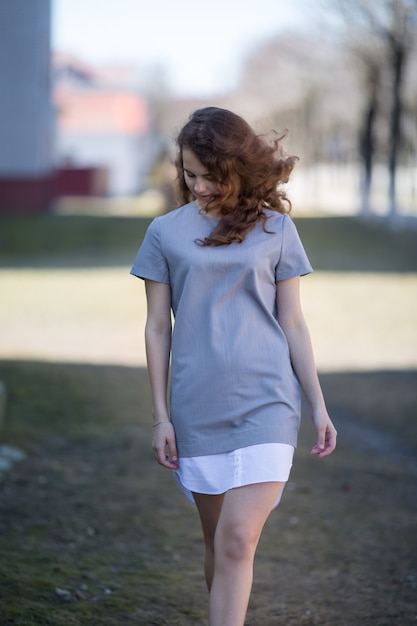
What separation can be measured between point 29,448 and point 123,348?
489 centimetres

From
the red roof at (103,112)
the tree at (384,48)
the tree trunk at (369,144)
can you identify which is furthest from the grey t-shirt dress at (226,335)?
the red roof at (103,112)

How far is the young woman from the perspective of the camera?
277 centimetres

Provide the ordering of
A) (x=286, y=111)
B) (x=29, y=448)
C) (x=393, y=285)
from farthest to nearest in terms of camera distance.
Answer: (x=286, y=111)
(x=393, y=285)
(x=29, y=448)

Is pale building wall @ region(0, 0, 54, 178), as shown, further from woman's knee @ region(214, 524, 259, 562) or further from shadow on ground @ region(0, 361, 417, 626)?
woman's knee @ region(214, 524, 259, 562)

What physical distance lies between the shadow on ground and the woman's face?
67.9 inches

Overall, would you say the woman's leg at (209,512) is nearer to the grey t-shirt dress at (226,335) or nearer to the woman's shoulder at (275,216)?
the grey t-shirt dress at (226,335)

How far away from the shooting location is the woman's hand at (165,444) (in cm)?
285

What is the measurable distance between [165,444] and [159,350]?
0.91 feet

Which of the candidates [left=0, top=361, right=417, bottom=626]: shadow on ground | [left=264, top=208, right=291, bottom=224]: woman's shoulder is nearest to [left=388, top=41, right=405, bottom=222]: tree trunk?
[left=0, top=361, right=417, bottom=626]: shadow on ground

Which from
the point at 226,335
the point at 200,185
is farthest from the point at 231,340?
the point at 200,185

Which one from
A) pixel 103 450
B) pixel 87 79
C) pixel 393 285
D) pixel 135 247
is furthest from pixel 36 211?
pixel 87 79

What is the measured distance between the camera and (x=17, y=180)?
30.8 metres

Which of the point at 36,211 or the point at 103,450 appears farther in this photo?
the point at 36,211

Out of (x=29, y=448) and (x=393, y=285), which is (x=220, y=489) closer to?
(x=29, y=448)
